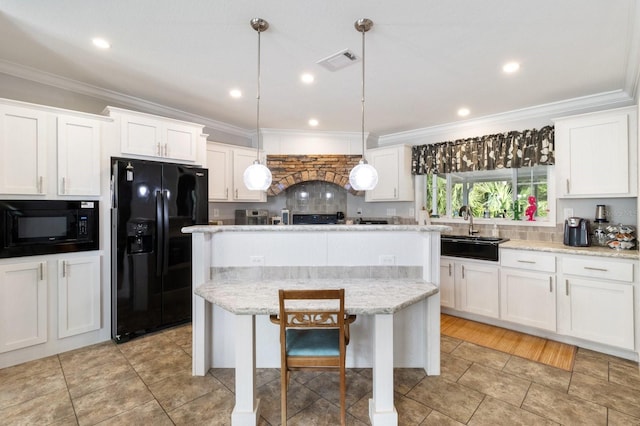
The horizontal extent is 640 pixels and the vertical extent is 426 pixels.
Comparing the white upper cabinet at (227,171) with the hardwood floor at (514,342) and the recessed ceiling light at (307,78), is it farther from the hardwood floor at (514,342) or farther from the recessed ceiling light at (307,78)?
the hardwood floor at (514,342)

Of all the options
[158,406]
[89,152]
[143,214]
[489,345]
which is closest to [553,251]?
[489,345]

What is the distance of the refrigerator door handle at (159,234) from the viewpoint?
307 centimetres

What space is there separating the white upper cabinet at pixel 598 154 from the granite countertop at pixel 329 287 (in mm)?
2211

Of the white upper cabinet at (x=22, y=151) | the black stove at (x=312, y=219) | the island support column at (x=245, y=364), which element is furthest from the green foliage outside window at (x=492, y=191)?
the white upper cabinet at (x=22, y=151)

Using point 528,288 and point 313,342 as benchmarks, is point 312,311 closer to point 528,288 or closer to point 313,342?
point 313,342

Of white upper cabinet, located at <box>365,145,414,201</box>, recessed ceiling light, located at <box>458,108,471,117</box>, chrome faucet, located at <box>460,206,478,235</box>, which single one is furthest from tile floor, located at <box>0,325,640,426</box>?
recessed ceiling light, located at <box>458,108,471,117</box>

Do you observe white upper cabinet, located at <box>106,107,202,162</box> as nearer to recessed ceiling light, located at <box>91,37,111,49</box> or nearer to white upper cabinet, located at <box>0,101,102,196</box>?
white upper cabinet, located at <box>0,101,102,196</box>

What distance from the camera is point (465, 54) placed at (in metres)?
2.35

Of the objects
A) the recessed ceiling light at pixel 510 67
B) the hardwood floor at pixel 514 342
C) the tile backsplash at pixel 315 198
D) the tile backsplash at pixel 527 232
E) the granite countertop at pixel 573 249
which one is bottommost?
the hardwood floor at pixel 514 342

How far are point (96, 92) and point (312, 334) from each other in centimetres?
330

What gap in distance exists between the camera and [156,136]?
320 centimetres

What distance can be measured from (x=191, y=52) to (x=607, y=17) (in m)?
2.88

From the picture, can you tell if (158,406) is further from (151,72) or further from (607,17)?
(607,17)

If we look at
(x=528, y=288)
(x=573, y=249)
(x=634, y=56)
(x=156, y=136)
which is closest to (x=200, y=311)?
(x=156, y=136)
